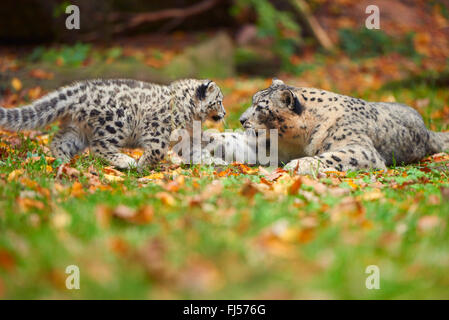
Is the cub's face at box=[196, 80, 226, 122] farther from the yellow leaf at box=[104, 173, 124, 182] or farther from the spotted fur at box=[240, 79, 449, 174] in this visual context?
the yellow leaf at box=[104, 173, 124, 182]

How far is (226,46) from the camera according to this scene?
15352 millimetres

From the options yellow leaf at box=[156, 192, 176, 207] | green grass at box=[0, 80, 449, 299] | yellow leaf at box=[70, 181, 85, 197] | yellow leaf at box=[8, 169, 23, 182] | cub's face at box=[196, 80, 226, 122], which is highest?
cub's face at box=[196, 80, 226, 122]

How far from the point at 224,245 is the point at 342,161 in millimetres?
3448

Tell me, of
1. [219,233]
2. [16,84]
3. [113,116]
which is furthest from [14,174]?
[16,84]

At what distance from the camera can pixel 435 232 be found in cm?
364

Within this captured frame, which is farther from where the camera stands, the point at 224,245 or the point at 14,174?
the point at 14,174

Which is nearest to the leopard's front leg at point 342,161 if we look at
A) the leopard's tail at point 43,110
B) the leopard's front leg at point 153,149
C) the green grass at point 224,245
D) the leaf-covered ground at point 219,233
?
the leaf-covered ground at point 219,233

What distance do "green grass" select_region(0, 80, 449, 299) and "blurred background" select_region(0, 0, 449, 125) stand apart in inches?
241

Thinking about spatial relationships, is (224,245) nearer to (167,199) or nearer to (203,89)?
(167,199)

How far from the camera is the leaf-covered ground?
112 inches

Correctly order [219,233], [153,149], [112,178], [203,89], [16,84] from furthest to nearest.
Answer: [16,84] < [203,89] < [153,149] < [112,178] < [219,233]

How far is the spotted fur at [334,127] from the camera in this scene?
257 inches

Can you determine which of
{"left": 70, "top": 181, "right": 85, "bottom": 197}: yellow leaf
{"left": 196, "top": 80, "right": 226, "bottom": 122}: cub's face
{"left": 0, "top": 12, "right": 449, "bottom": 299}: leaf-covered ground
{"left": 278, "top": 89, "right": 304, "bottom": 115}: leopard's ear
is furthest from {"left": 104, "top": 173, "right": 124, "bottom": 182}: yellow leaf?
{"left": 278, "top": 89, "right": 304, "bottom": 115}: leopard's ear
